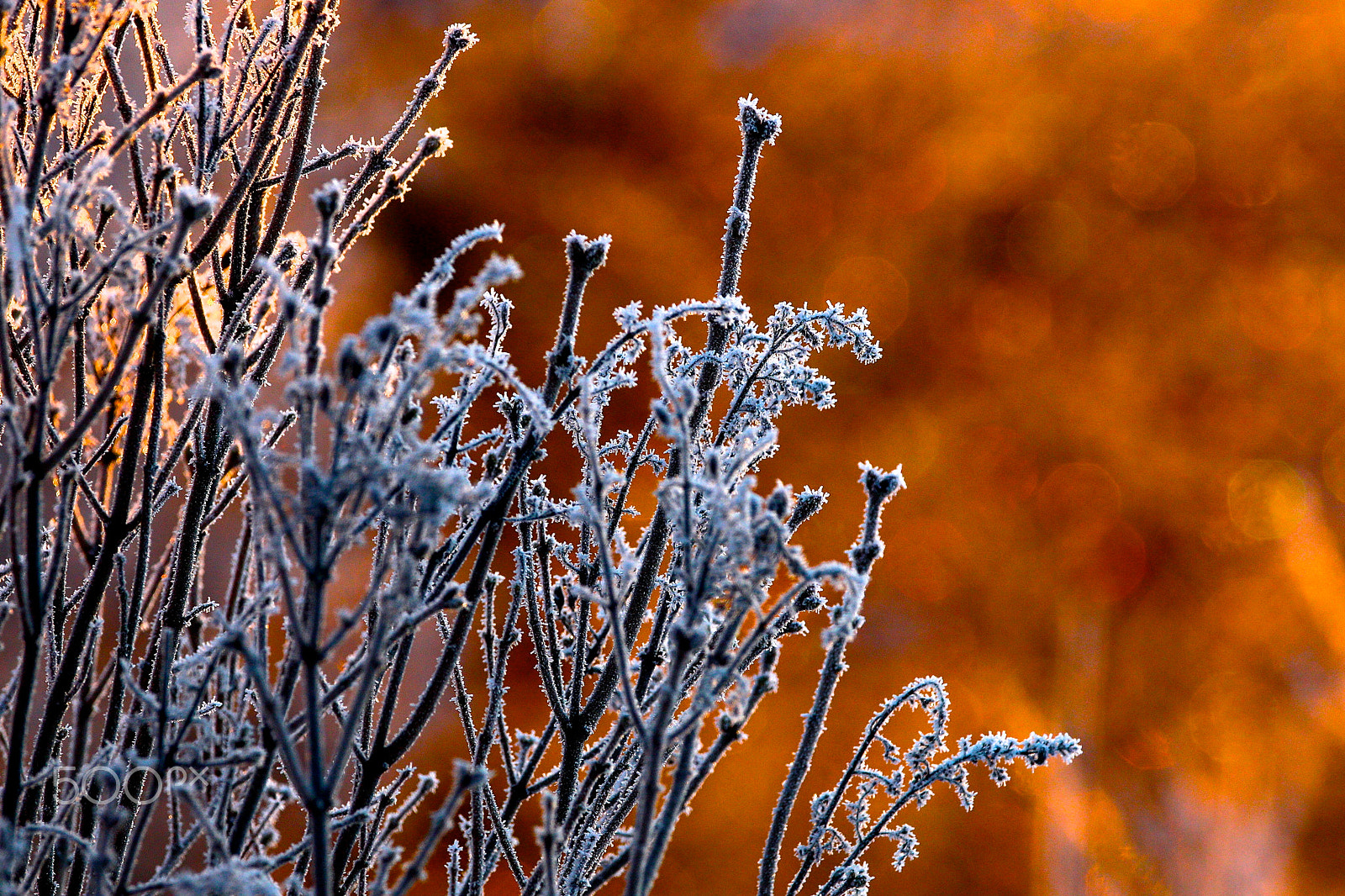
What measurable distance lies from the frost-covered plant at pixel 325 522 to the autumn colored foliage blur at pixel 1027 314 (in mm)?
1935

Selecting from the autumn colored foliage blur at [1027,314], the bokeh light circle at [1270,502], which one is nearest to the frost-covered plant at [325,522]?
the autumn colored foliage blur at [1027,314]

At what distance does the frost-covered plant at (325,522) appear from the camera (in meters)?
0.35

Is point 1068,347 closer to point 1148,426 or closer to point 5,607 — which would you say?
point 1148,426

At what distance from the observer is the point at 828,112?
2881 millimetres

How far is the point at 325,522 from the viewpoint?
0.33 m

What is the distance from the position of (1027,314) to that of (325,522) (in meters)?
2.90

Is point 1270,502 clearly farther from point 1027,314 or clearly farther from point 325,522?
point 325,522

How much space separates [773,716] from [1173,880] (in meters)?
1.23

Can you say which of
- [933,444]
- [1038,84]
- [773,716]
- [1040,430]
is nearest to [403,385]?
[773,716]

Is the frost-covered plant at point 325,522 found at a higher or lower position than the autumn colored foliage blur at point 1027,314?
lower

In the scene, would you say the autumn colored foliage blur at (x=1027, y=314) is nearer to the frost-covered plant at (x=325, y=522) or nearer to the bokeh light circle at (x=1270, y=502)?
the bokeh light circle at (x=1270, y=502)

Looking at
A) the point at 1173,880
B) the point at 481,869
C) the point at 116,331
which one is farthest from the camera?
the point at 1173,880

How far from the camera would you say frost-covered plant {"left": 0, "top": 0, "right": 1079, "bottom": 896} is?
35 centimetres

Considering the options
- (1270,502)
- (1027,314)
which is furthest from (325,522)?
(1270,502)
